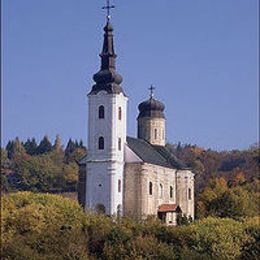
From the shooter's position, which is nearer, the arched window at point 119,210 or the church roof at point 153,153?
the arched window at point 119,210

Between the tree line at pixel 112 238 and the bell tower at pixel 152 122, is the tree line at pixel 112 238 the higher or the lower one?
the lower one

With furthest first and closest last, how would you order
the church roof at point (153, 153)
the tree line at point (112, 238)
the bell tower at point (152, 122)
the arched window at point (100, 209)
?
the bell tower at point (152, 122), the church roof at point (153, 153), the arched window at point (100, 209), the tree line at point (112, 238)

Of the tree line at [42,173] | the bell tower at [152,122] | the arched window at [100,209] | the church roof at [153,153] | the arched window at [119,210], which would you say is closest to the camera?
the arched window at [100,209]

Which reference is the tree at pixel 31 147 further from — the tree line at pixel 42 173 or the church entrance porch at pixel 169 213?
the church entrance porch at pixel 169 213

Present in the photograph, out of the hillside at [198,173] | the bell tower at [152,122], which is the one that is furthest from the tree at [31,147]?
the bell tower at [152,122]

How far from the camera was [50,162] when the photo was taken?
80.1 m

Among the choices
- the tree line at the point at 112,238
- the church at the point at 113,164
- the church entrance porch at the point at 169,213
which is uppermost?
the church at the point at 113,164

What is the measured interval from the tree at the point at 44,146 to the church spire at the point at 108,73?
5418 cm

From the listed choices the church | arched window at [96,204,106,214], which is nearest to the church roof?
the church

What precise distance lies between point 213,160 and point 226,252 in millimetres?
61494

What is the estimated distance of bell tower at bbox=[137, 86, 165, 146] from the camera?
4897 centimetres

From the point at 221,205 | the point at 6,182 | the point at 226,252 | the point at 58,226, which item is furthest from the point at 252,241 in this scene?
the point at 6,182

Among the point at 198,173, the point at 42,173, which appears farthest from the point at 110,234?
the point at 198,173

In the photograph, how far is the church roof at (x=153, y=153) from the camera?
43.6 m
